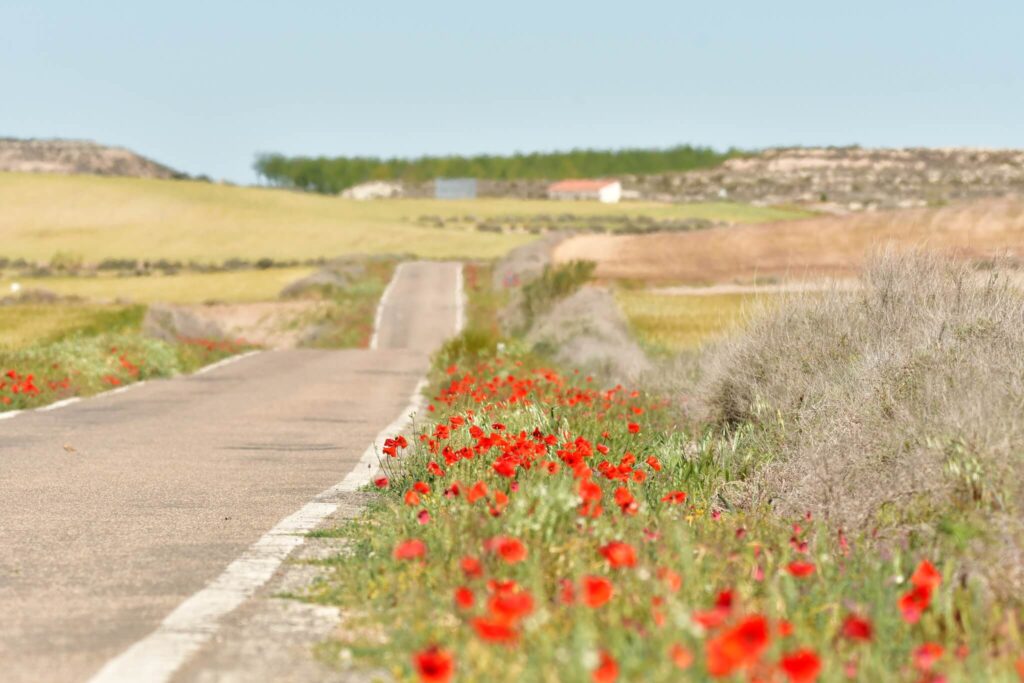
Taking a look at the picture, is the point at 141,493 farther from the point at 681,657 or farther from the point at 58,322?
the point at 58,322

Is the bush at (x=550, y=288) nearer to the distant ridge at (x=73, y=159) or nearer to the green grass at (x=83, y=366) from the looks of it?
the green grass at (x=83, y=366)

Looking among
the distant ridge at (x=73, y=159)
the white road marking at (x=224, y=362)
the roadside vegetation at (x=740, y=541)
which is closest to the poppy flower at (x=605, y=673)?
the roadside vegetation at (x=740, y=541)

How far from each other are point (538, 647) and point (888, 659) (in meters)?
1.21

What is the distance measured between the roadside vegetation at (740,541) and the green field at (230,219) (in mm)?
72585

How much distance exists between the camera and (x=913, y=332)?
33.8 feet

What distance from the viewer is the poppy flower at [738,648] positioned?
3.70 metres

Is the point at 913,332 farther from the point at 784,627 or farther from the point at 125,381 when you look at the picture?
the point at 125,381

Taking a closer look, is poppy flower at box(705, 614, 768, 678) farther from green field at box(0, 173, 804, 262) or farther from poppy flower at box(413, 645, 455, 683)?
green field at box(0, 173, 804, 262)

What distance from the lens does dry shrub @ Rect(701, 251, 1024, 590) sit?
22.5 ft

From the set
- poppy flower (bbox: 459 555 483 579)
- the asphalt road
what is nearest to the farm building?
the asphalt road

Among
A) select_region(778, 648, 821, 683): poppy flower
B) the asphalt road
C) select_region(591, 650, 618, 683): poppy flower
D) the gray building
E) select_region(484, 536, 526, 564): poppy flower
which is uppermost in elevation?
select_region(778, 648, 821, 683): poppy flower

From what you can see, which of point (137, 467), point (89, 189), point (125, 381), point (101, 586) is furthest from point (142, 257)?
point (101, 586)

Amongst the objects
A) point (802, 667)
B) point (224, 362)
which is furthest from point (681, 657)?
point (224, 362)

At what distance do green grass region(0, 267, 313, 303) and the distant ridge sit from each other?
265ft
